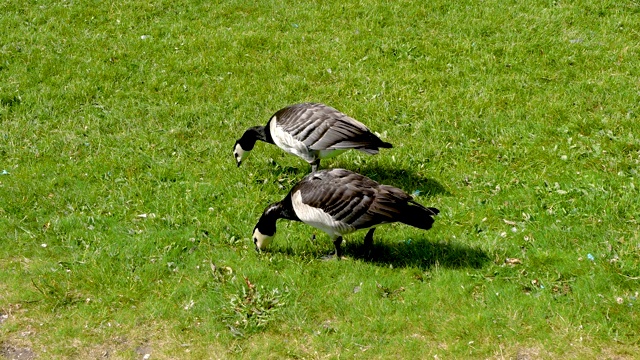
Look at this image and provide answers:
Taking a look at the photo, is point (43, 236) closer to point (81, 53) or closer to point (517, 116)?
point (81, 53)

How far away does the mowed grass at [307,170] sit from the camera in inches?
281

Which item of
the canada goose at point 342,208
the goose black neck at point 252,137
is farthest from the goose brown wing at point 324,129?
the canada goose at point 342,208

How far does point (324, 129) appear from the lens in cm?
957

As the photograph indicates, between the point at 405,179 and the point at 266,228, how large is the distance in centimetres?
267

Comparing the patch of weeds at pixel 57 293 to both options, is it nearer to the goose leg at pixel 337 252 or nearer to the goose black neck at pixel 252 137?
the goose leg at pixel 337 252

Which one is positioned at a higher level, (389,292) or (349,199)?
(349,199)

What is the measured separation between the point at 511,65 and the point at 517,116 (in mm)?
1914

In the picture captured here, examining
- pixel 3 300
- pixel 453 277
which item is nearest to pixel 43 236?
pixel 3 300

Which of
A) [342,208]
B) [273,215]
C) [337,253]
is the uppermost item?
[342,208]

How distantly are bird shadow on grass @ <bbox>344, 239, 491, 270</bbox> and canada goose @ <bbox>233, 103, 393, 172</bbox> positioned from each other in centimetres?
148

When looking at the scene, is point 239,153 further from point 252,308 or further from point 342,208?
point 252,308

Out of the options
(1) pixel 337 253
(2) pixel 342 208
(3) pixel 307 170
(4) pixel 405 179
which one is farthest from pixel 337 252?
(3) pixel 307 170

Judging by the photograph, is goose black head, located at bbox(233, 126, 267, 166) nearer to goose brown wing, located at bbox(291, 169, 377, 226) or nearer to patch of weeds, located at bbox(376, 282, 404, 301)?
goose brown wing, located at bbox(291, 169, 377, 226)

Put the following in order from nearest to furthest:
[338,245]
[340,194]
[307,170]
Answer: [340,194], [338,245], [307,170]
